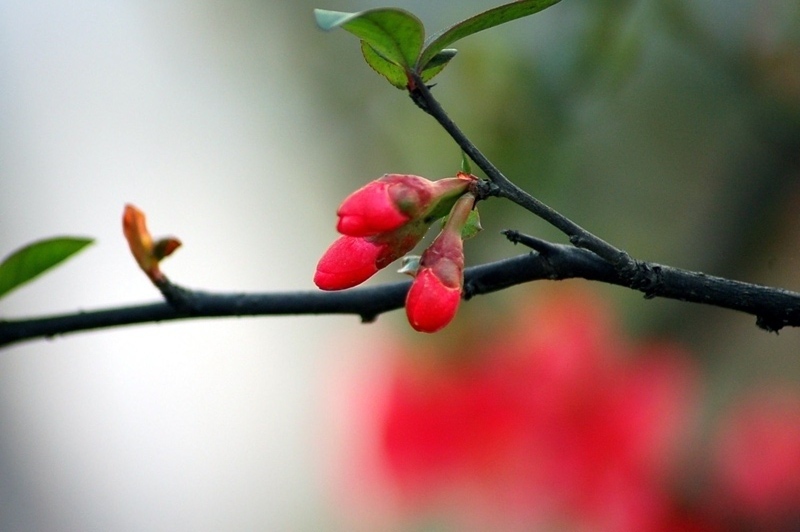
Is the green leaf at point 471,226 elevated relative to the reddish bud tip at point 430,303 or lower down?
elevated

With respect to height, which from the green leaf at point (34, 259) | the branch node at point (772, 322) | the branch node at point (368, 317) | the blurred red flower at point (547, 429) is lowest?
the blurred red flower at point (547, 429)

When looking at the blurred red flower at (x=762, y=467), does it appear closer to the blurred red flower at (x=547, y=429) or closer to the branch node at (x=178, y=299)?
Answer: the blurred red flower at (x=547, y=429)

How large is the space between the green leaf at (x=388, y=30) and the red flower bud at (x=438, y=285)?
0.17ft

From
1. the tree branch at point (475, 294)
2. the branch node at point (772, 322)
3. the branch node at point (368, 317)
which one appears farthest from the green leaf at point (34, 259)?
the branch node at point (772, 322)

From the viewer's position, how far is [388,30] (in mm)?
247

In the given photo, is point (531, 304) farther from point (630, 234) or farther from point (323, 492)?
point (323, 492)

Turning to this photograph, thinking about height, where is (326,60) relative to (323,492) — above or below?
above

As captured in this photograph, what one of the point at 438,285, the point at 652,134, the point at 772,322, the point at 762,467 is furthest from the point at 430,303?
the point at 652,134

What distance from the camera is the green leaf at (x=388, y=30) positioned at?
24cm

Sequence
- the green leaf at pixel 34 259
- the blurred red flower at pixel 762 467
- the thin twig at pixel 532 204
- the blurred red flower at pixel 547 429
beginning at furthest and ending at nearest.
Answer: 1. the blurred red flower at pixel 547 429
2. the blurred red flower at pixel 762 467
3. the green leaf at pixel 34 259
4. the thin twig at pixel 532 204

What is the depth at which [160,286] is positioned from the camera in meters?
0.33

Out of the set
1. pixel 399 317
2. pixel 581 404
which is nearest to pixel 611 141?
pixel 581 404

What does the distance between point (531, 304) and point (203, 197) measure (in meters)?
0.82

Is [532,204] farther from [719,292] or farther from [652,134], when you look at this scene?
[652,134]
